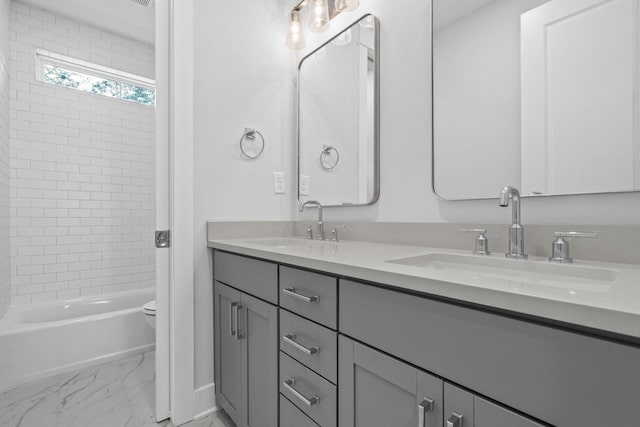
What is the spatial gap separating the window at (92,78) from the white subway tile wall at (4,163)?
0.80 feet

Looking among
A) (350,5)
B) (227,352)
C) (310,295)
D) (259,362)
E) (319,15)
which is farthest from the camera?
(319,15)

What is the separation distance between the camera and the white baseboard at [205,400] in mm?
1493

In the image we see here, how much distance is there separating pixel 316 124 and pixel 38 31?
2.71 metres

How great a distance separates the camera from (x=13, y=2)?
246 centimetres

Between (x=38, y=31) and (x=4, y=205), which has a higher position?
(x=38, y=31)

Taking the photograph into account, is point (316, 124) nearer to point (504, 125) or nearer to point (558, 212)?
point (504, 125)

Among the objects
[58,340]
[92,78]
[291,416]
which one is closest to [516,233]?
[291,416]

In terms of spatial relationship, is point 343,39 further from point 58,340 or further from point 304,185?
point 58,340

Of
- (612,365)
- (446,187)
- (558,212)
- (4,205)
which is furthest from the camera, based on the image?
(4,205)

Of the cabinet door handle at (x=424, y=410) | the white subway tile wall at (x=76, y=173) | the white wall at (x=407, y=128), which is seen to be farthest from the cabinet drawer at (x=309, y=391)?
the white subway tile wall at (x=76, y=173)

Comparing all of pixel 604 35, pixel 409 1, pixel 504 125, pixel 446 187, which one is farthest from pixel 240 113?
pixel 604 35

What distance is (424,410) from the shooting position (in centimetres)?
60

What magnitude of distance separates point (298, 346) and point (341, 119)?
1.21 meters

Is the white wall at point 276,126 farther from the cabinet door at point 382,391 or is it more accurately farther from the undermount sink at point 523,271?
the cabinet door at point 382,391
